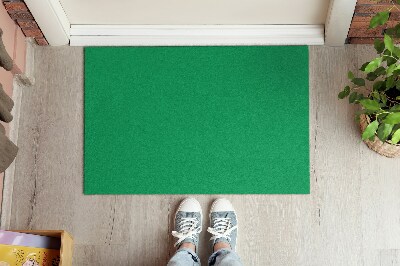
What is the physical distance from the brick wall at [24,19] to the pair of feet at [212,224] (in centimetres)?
94

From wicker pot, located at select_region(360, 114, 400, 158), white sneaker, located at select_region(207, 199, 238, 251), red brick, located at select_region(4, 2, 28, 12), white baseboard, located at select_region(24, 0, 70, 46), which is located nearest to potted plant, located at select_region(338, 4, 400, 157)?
wicker pot, located at select_region(360, 114, 400, 158)

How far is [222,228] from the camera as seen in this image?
7.07 ft

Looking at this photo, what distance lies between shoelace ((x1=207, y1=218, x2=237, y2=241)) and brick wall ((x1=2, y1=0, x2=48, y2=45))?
108cm

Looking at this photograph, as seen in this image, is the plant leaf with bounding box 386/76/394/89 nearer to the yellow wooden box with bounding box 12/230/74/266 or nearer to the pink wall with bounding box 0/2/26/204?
the yellow wooden box with bounding box 12/230/74/266

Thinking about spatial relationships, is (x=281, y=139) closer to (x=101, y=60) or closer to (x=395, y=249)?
(x=395, y=249)

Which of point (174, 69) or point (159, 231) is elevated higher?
point (174, 69)

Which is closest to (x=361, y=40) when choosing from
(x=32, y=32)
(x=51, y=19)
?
(x=51, y=19)

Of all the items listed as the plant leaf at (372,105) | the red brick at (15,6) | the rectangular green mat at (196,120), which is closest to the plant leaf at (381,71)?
the plant leaf at (372,105)

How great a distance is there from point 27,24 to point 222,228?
45.7 inches

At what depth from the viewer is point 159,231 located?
86.8 inches

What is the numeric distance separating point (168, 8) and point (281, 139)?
724mm

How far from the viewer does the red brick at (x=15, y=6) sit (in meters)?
2.02

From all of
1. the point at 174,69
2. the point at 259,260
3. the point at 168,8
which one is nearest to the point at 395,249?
the point at 259,260

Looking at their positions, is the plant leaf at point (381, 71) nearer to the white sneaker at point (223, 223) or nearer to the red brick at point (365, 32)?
the red brick at point (365, 32)
